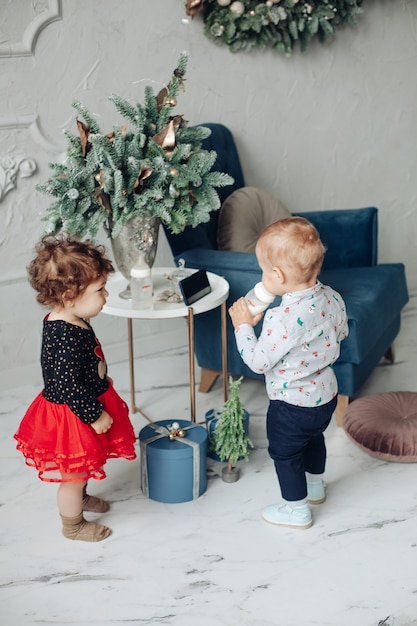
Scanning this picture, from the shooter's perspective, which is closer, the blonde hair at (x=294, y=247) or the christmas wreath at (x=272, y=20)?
the blonde hair at (x=294, y=247)

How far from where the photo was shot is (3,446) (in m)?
2.73

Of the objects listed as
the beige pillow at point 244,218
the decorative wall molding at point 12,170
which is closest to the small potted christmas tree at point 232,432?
the beige pillow at point 244,218

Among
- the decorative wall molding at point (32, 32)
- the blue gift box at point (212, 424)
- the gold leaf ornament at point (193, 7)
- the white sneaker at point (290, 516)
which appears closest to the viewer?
the white sneaker at point (290, 516)

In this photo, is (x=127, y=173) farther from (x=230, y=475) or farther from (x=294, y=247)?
(x=230, y=475)

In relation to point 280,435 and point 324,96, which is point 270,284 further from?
point 324,96

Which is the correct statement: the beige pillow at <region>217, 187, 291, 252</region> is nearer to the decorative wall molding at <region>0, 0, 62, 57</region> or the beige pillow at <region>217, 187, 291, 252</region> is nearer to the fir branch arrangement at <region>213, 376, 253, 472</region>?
the fir branch arrangement at <region>213, 376, 253, 472</region>

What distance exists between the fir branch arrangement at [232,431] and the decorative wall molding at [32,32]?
1485 mm

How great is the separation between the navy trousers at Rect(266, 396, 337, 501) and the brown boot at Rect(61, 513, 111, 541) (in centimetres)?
54

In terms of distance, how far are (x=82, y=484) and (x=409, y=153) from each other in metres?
2.83

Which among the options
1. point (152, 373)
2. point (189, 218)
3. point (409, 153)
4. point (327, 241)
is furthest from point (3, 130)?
point (409, 153)

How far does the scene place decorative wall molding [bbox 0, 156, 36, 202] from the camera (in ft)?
9.74

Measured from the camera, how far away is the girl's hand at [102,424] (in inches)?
81.6

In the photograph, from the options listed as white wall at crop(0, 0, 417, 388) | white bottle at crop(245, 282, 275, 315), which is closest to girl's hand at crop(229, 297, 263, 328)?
white bottle at crop(245, 282, 275, 315)

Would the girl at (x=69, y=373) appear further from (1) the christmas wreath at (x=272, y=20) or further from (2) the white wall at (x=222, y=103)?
(1) the christmas wreath at (x=272, y=20)
